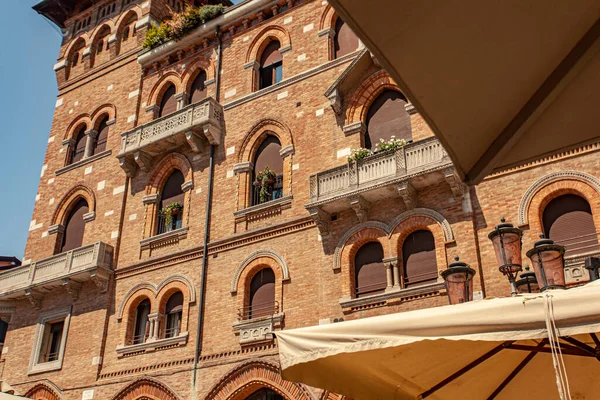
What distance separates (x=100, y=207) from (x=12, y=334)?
539cm

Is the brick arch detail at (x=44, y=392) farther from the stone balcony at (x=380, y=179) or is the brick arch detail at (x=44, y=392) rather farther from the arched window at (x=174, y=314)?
the stone balcony at (x=380, y=179)

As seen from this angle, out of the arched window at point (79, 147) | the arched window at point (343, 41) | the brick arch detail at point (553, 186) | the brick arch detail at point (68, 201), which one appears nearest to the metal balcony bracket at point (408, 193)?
the brick arch detail at point (553, 186)

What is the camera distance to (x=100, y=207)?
21281mm

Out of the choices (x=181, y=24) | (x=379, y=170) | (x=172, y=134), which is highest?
(x=181, y=24)

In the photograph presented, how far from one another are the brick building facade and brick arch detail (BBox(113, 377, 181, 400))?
0.17ft

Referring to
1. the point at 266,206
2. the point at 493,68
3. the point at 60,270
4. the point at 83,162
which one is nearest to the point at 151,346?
the point at 60,270

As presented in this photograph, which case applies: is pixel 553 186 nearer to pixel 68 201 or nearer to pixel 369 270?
pixel 369 270

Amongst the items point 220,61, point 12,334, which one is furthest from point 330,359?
point 12,334

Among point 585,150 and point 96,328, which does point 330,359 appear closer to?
point 585,150

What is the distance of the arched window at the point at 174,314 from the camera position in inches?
699

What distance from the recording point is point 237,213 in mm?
17719

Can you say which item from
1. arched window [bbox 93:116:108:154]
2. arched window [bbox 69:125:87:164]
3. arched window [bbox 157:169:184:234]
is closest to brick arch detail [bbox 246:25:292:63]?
arched window [bbox 157:169:184:234]

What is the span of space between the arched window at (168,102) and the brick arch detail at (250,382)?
33.1ft

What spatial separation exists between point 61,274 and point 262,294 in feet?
24.7
